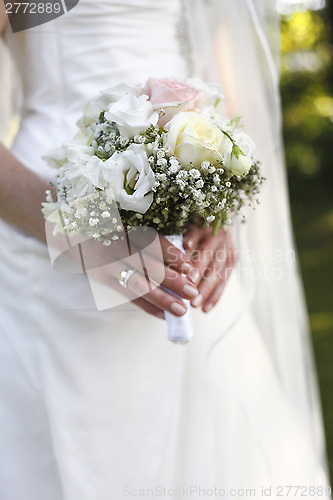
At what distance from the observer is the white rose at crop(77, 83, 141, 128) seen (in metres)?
1.09

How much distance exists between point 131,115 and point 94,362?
62 cm

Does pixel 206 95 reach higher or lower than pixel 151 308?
higher

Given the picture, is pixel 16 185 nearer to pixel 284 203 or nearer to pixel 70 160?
pixel 70 160

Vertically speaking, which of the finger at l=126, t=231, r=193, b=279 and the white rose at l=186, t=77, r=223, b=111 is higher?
the white rose at l=186, t=77, r=223, b=111

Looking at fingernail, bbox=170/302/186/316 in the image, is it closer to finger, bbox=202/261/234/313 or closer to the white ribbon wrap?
the white ribbon wrap

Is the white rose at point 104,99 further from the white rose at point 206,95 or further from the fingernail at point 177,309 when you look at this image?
the fingernail at point 177,309

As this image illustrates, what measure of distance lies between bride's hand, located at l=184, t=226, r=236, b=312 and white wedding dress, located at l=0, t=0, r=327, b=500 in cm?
15

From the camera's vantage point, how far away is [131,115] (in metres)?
0.99

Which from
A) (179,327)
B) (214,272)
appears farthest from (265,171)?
(179,327)

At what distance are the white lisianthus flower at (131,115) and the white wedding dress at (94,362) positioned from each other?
28 centimetres

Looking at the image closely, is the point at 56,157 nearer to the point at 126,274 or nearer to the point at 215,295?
the point at 126,274

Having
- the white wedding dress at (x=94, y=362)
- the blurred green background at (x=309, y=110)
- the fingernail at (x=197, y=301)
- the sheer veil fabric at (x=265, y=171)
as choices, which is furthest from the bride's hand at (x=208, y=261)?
the blurred green background at (x=309, y=110)

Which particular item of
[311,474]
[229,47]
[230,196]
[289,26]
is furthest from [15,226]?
[289,26]

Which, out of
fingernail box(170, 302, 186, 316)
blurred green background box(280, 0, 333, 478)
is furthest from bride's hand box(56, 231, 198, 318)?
blurred green background box(280, 0, 333, 478)
